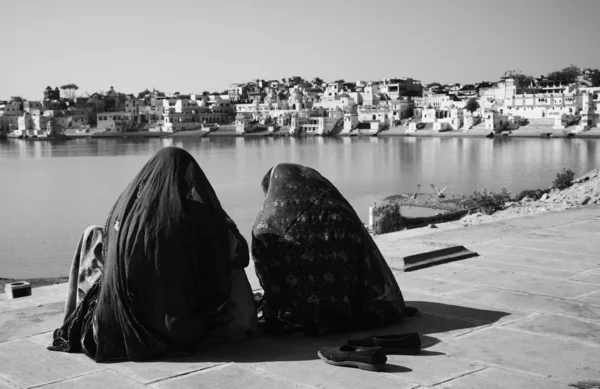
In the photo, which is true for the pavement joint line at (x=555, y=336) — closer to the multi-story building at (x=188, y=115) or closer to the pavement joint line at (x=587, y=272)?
the pavement joint line at (x=587, y=272)

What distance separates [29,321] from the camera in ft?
12.7

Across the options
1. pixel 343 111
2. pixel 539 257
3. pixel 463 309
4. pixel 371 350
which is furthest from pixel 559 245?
pixel 343 111

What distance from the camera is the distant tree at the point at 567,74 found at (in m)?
99.8

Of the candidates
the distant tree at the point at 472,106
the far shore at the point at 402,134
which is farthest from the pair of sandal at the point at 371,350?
the distant tree at the point at 472,106

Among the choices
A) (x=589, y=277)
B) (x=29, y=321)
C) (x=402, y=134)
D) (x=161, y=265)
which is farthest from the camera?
(x=402, y=134)

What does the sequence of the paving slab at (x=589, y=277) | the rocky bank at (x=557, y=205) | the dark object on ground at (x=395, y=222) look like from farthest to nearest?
the dark object on ground at (x=395, y=222) → the rocky bank at (x=557, y=205) → the paving slab at (x=589, y=277)

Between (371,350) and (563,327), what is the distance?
1.04 metres

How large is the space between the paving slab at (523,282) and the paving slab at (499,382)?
146 centimetres

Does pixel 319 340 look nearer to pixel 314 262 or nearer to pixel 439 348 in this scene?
pixel 314 262

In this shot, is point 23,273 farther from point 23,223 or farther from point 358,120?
point 358,120

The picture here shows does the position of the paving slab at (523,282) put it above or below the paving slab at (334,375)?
below

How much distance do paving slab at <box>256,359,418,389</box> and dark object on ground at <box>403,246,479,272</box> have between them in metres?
1.99

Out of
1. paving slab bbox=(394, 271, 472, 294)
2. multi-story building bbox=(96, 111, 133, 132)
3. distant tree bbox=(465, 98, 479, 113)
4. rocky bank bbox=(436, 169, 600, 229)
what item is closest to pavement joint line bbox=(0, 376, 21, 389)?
paving slab bbox=(394, 271, 472, 294)

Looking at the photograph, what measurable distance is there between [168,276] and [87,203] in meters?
24.4
